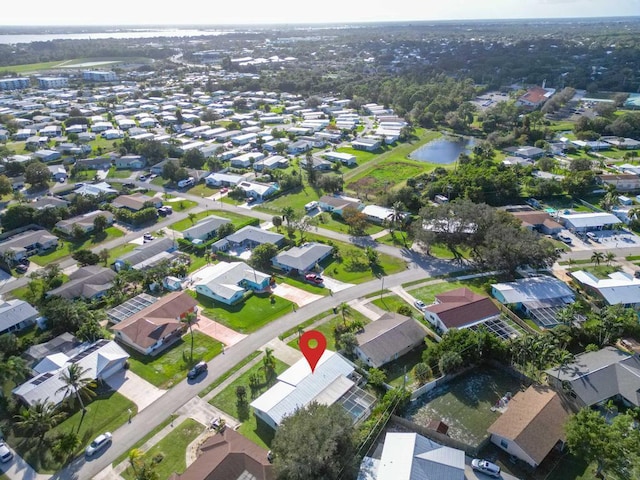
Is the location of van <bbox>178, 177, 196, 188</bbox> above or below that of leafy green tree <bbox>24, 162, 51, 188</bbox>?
below

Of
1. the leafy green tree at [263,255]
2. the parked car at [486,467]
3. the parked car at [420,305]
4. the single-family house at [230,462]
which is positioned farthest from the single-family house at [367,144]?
the single-family house at [230,462]

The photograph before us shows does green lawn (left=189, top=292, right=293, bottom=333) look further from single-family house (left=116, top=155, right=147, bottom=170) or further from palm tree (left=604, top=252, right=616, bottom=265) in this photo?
single-family house (left=116, top=155, right=147, bottom=170)

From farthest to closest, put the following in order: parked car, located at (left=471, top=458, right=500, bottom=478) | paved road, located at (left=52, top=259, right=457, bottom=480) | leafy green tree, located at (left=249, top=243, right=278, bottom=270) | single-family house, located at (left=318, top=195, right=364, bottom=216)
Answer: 1. single-family house, located at (left=318, top=195, right=364, bottom=216)
2. leafy green tree, located at (left=249, top=243, right=278, bottom=270)
3. paved road, located at (left=52, top=259, right=457, bottom=480)
4. parked car, located at (left=471, top=458, right=500, bottom=478)

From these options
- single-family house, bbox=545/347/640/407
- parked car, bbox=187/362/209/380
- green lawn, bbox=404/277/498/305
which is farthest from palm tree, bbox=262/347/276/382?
single-family house, bbox=545/347/640/407

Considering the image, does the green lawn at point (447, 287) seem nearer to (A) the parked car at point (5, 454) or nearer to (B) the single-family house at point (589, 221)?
(B) the single-family house at point (589, 221)

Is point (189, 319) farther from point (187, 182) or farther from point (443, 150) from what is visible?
point (443, 150)

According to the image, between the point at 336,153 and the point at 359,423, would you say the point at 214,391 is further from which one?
the point at 336,153
